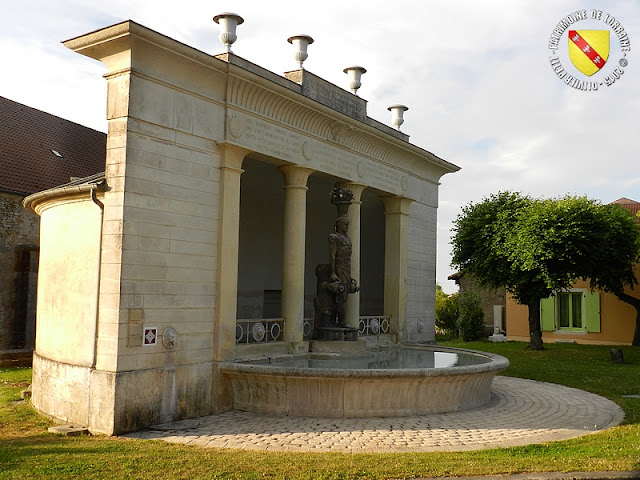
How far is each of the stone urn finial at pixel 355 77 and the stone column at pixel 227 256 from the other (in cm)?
519

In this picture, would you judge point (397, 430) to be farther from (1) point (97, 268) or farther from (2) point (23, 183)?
(2) point (23, 183)

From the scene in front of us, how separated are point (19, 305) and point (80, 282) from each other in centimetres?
976

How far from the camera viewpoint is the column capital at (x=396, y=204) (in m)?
16.8

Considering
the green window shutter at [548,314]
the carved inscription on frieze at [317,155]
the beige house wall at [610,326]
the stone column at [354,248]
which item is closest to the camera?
the carved inscription on frieze at [317,155]

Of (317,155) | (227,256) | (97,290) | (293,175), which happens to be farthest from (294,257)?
(97,290)

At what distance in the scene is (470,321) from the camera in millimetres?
31328

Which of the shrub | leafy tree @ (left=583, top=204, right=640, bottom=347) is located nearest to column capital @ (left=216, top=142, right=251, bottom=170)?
leafy tree @ (left=583, top=204, right=640, bottom=347)

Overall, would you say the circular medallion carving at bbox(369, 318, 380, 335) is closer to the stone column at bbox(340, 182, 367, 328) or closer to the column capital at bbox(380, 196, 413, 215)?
the stone column at bbox(340, 182, 367, 328)

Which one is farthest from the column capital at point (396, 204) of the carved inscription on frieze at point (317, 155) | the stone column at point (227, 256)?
the stone column at point (227, 256)

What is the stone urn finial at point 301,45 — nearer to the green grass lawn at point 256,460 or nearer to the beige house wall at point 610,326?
the green grass lawn at point 256,460

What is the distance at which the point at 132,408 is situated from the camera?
30.3ft

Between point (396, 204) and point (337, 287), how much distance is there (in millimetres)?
3994

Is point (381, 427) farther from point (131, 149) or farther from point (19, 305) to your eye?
point (19, 305)

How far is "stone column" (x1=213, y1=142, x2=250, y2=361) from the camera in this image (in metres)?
10.8
